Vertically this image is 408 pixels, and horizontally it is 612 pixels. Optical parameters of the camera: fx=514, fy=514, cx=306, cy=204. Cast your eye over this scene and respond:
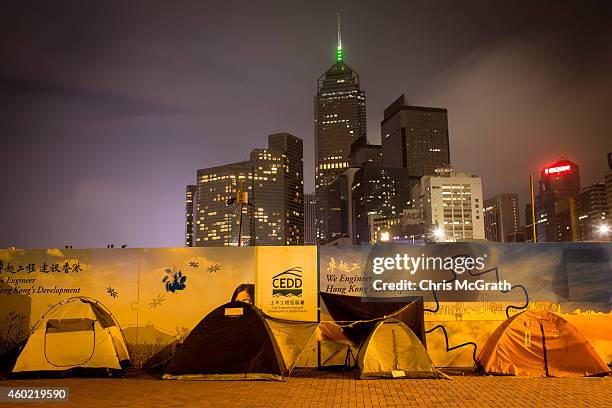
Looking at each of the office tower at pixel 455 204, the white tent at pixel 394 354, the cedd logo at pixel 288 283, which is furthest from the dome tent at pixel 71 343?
the office tower at pixel 455 204

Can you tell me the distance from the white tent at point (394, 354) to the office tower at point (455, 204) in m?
166

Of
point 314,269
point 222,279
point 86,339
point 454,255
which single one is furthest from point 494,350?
point 86,339

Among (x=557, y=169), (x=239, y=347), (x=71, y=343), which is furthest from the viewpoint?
(x=557, y=169)

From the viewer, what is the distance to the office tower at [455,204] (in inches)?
6919

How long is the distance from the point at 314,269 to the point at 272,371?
9.81 ft

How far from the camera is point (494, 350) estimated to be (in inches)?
460

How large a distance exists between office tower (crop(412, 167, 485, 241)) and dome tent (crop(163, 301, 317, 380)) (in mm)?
166331

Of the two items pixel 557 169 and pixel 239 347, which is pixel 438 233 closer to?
pixel 557 169

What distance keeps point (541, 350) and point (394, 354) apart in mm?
3300

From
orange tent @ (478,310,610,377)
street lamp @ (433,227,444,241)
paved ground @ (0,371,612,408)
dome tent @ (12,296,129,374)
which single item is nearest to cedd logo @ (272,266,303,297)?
paved ground @ (0,371,612,408)

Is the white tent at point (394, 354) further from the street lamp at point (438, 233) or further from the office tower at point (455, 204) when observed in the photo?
the office tower at point (455, 204)

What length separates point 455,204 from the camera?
6924 inches

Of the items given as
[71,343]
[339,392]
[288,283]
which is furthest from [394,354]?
[71,343]

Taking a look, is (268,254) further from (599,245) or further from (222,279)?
(599,245)
